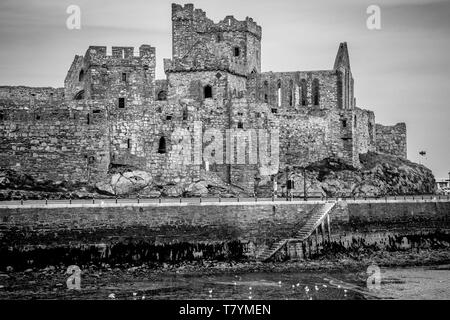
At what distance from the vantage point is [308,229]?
207 feet

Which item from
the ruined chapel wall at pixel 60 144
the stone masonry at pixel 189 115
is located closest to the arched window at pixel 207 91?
the stone masonry at pixel 189 115

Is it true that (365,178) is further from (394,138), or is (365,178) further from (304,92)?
(394,138)

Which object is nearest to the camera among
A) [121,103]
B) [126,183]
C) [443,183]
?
[126,183]

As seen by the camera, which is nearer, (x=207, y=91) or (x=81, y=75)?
(x=207, y=91)

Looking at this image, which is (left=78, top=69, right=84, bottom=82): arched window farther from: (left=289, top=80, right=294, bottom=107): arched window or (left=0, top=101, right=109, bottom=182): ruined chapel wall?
(left=289, top=80, right=294, bottom=107): arched window

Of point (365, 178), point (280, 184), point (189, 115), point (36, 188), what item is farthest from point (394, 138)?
point (36, 188)

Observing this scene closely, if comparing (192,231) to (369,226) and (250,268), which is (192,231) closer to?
(250,268)

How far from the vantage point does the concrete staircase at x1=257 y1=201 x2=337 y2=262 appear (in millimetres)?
61500

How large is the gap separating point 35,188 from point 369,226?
72.5 ft

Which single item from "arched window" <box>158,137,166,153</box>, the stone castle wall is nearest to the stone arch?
the stone castle wall

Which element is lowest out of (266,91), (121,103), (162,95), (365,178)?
(365,178)

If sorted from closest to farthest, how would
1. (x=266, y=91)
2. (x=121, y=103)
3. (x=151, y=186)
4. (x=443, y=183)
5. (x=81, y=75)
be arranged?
(x=151, y=186) < (x=121, y=103) < (x=81, y=75) < (x=266, y=91) < (x=443, y=183)

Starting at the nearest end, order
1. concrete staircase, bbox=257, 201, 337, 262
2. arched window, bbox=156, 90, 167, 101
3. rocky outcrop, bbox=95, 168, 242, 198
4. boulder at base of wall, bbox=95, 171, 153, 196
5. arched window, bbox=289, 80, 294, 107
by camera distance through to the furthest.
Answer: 1. concrete staircase, bbox=257, 201, 337, 262
2. boulder at base of wall, bbox=95, 171, 153, 196
3. rocky outcrop, bbox=95, 168, 242, 198
4. arched window, bbox=156, 90, 167, 101
5. arched window, bbox=289, 80, 294, 107
